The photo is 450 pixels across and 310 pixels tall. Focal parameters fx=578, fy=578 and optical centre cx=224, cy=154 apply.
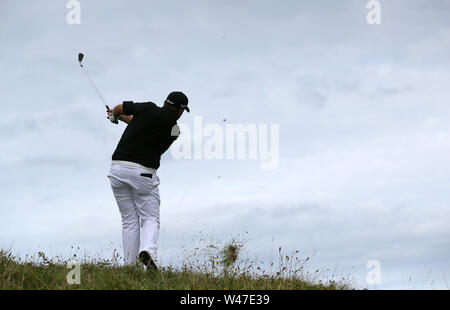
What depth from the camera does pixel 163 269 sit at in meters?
8.35

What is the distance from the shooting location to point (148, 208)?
29.0ft

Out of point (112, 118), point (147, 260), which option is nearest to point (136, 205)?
point (147, 260)

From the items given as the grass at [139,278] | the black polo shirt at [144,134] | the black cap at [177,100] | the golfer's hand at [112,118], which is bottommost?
the grass at [139,278]

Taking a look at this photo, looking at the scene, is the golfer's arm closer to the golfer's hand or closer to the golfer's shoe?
the golfer's hand

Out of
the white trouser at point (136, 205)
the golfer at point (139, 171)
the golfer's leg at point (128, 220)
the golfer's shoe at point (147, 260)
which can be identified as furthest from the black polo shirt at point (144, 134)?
the golfer's shoe at point (147, 260)

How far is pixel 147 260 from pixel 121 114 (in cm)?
235

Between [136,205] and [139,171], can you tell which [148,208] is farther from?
[139,171]

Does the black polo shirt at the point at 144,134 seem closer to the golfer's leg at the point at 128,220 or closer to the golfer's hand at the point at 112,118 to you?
the golfer's hand at the point at 112,118

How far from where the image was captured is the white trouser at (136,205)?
8.64 metres

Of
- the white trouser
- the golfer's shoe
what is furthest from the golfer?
the golfer's shoe

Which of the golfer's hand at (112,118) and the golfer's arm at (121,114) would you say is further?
the golfer's hand at (112,118)

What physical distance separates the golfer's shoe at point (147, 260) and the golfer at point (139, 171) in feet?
0.57
